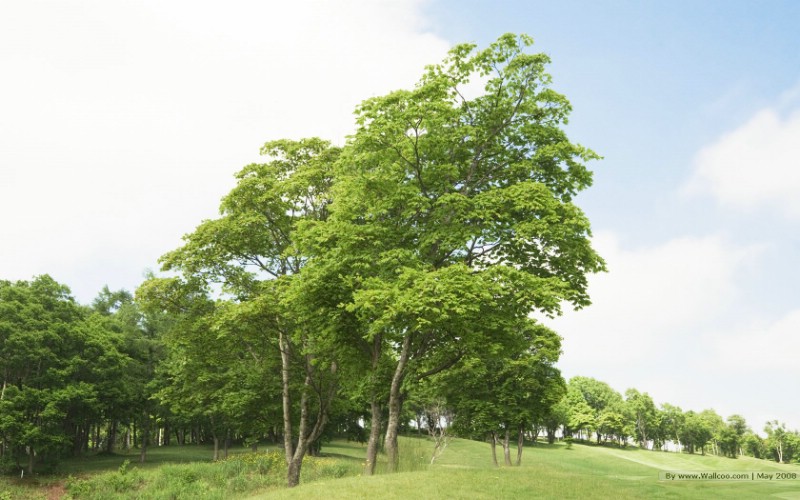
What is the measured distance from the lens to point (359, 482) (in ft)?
54.3

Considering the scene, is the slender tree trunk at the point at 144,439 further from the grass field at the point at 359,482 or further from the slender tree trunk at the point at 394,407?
the slender tree trunk at the point at 394,407

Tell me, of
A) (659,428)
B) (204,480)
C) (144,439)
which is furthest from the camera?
(659,428)

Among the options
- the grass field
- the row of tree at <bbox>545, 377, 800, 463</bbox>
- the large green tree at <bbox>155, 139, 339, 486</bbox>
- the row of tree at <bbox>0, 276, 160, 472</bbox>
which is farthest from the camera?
the row of tree at <bbox>545, 377, 800, 463</bbox>

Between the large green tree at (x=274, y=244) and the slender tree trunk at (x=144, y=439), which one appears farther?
the slender tree trunk at (x=144, y=439)

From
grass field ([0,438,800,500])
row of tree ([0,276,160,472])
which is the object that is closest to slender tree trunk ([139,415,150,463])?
grass field ([0,438,800,500])

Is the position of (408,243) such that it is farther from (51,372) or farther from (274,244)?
(51,372)

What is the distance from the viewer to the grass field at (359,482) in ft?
51.3

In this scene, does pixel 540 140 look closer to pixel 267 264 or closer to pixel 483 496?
pixel 483 496

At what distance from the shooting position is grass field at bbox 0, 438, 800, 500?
15.6 meters

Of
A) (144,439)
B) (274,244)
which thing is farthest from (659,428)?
(274,244)

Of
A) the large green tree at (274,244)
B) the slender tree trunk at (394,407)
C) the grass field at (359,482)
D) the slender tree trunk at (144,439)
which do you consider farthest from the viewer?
the slender tree trunk at (144,439)

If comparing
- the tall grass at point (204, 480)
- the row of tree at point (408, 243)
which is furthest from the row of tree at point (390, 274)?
the tall grass at point (204, 480)

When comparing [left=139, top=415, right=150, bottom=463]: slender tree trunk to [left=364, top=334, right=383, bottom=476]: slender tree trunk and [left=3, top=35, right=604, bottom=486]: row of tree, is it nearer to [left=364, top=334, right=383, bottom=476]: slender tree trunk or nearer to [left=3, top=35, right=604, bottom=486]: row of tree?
[left=3, top=35, right=604, bottom=486]: row of tree

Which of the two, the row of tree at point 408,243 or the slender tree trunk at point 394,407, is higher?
the row of tree at point 408,243
